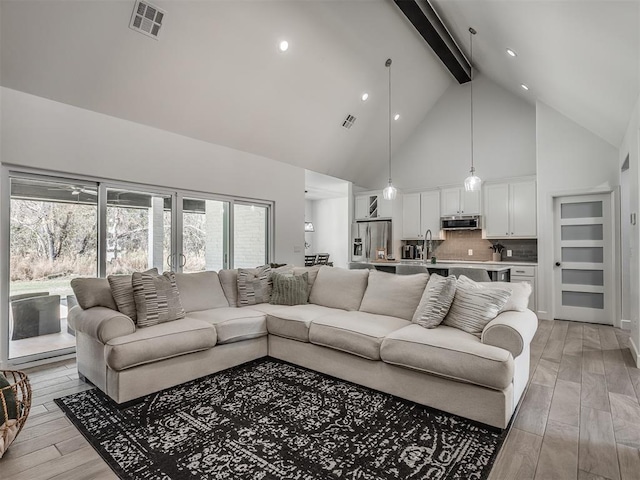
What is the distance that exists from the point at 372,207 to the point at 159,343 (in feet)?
18.7

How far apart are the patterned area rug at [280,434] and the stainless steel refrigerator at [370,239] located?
469 cm

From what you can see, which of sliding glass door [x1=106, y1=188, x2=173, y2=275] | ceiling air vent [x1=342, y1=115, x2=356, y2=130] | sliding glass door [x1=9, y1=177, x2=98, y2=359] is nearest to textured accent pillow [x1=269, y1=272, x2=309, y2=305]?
sliding glass door [x1=106, y1=188, x2=173, y2=275]

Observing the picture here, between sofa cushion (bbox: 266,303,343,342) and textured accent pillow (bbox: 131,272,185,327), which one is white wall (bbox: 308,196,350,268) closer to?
sofa cushion (bbox: 266,303,343,342)

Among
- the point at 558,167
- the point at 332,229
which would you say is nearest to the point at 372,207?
the point at 332,229

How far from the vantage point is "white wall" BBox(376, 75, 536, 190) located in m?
6.21

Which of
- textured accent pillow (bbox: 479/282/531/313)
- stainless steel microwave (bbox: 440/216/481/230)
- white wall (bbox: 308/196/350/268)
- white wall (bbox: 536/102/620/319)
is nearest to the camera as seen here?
textured accent pillow (bbox: 479/282/531/313)

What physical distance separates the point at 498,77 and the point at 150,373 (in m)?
6.58

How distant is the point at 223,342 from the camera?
319 centimetres

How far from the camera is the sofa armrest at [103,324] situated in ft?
8.63

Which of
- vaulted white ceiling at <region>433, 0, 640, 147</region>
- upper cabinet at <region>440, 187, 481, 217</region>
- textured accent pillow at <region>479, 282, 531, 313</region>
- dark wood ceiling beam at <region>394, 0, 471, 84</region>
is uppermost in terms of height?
dark wood ceiling beam at <region>394, 0, 471, 84</region>

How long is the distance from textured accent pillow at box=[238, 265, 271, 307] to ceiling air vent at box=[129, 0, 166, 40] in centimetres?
258

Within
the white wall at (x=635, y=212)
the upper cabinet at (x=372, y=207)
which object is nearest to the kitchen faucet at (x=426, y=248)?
the upper cabinet at (x=372, y=207)

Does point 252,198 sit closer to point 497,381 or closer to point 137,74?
point 137,74

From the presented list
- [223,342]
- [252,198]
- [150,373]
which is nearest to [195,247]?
[252,198]
